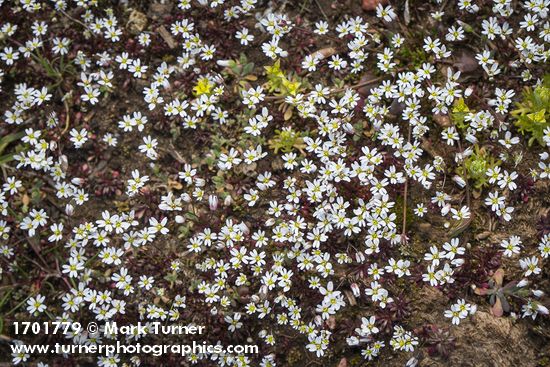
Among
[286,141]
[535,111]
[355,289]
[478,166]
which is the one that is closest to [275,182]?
[286,141]

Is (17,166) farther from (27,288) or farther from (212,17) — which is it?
(212,17)

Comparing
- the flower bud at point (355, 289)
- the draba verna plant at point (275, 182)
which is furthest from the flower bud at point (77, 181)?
the flower bud at point (355, 289)

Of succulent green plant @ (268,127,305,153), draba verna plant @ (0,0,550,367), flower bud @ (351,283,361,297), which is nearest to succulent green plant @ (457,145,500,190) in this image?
draba verna plant @ (0,0,550,367)

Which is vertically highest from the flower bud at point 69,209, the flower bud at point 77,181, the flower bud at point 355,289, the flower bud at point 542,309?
the flower bud at point 77,181

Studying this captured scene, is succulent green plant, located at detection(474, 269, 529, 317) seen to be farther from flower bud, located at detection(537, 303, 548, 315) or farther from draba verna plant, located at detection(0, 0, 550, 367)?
flower bud, located at detection(537, 303, 548, 315)

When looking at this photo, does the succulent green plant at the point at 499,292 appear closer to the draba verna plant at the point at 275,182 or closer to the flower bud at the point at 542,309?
the draba verna plant at the point at 275,182

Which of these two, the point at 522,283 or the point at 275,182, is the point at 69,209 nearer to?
the point at 275,182
